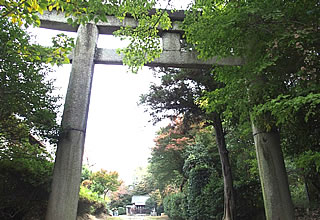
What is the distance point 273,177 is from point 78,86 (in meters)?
3.99

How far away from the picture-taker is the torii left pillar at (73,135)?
376cm

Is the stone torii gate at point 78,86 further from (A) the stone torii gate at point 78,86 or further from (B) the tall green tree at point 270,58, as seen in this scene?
→ (B) the tall green tree at point 270,58

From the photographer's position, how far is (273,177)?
4.03m

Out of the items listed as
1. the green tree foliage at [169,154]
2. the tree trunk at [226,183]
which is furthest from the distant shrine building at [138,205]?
the tree trunk at [226,183]

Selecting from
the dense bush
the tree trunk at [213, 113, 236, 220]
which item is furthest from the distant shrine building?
the dense bush

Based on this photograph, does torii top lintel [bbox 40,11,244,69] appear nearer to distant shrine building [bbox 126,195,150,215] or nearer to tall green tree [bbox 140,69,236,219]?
tall green tree [bbox 140,69,236,219]

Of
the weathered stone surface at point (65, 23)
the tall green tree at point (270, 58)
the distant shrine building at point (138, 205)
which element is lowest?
the distant shrine building at point (138, 205)

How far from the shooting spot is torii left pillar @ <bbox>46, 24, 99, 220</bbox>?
376 cm

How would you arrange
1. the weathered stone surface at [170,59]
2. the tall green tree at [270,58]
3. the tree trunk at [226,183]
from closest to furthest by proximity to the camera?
the tall green tree at [270,58], the weathered stone surface at [170,59], the tree trunk at [226,183]

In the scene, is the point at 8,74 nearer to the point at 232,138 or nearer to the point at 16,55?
the point at 16,55

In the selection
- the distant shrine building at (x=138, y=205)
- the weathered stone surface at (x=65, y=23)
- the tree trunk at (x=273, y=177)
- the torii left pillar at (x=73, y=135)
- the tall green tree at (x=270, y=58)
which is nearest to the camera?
the tall green tree at (x=270, y=58)

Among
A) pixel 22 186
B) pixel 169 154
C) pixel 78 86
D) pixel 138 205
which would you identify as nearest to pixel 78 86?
pixel 78 86

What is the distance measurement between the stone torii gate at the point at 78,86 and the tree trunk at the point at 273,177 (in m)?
0.10

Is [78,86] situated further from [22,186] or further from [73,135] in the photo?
[22,186]
